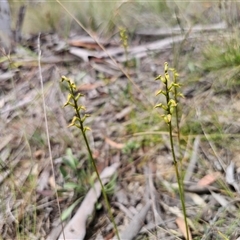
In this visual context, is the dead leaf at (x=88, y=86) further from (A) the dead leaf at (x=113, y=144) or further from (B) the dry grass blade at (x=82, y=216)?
(B) the dry grass blade at (x=82, y=216)

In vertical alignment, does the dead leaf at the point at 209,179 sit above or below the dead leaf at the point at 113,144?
below

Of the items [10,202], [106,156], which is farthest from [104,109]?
[10,202]

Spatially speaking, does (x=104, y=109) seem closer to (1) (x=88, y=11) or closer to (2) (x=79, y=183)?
(2) (x=79, y=183)

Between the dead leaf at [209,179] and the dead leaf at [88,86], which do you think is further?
the dead leaf at [88,86]

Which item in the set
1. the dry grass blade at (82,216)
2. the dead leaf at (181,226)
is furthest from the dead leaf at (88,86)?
the dead leaf at (181,226)

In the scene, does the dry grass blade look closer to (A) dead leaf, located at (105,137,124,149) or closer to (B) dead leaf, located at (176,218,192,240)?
(A) dead leaf, located at (105,137,124,149)

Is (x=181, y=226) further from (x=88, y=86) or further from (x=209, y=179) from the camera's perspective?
(x=88, y=86)

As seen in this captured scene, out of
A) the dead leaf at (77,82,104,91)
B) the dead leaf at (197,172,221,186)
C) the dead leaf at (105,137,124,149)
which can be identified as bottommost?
the dead leaf at (197,172,221,186)

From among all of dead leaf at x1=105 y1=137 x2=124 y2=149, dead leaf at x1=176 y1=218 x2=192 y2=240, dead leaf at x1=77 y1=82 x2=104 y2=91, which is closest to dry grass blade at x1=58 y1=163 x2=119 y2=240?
dead leaf at x1=105 y1=137 x2=124 y2=149
